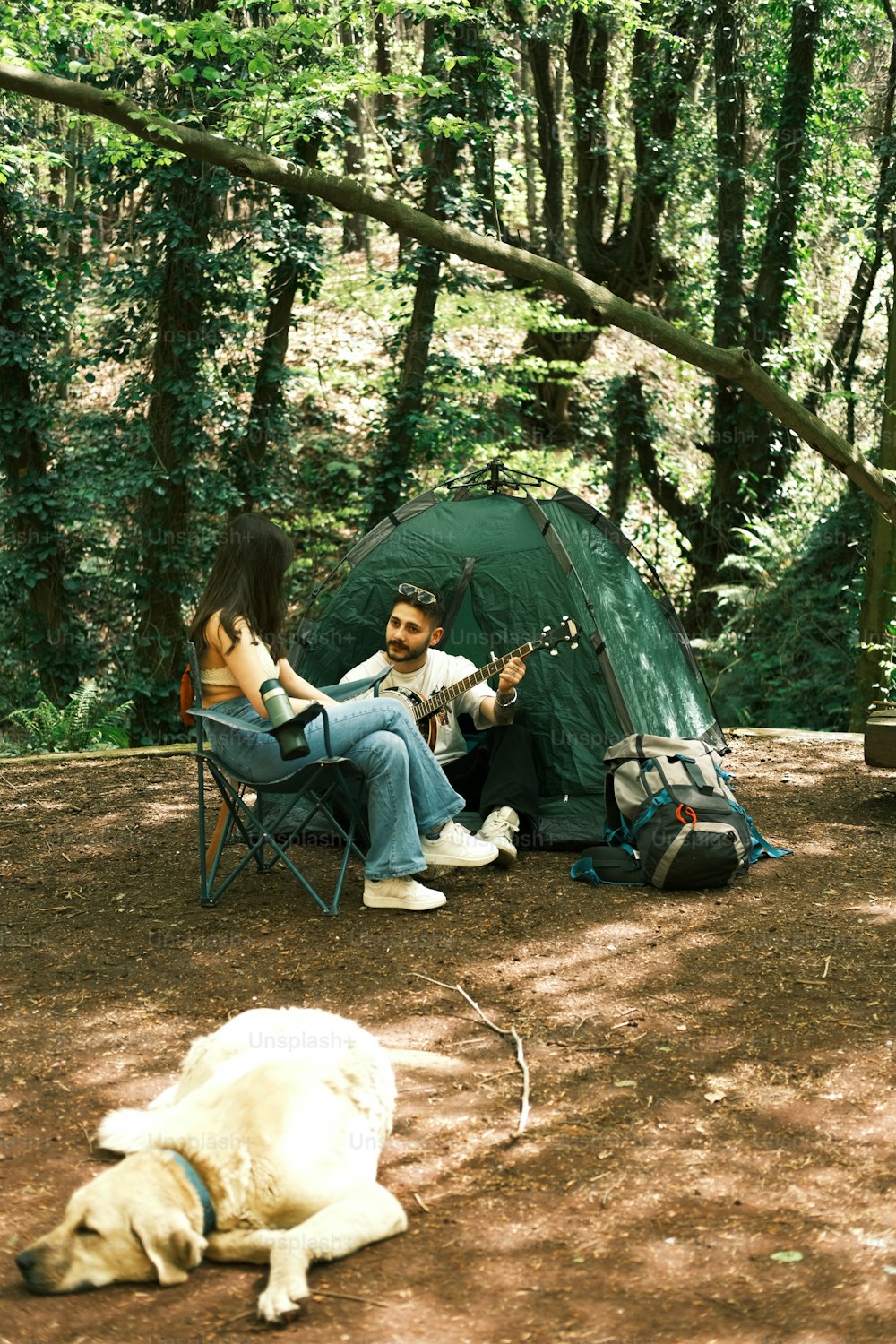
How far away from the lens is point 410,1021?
3533mm

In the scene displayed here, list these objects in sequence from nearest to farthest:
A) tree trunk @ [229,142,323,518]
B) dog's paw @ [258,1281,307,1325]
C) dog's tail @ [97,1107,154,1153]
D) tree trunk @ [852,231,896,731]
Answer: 1. dog's paw @ [258,1281,307,1325]
2. dog's tail @ [97,1107,154,1153]
3. tree trunk @ [852,231,896,731]
4. tree trunk @ [229,142,323,518]

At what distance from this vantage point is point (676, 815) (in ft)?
15.6

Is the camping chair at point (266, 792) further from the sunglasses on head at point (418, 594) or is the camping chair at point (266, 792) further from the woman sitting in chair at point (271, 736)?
the sunglasses on head at point (418, 594)

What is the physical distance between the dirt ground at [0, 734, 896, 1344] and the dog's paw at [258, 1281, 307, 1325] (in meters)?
0.03

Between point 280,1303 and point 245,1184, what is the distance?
23cm

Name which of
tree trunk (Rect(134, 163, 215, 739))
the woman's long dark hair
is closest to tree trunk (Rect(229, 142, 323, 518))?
tree trunk (Rect(134, 163, 215, 739))

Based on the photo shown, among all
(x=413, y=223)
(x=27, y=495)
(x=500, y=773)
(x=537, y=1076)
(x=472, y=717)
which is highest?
(x=413, y=223)

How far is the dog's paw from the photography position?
215 centimetres

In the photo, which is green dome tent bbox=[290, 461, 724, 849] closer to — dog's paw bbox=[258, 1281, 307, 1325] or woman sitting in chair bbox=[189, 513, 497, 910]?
woman sitting in chair bbox=[189, 513, 497, 910]

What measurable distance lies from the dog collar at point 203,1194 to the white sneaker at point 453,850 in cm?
257

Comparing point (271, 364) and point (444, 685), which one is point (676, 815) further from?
point (271, 364)

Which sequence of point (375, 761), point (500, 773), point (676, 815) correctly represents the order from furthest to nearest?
point (500, 773) < point (676, 815) < point (375, 761)

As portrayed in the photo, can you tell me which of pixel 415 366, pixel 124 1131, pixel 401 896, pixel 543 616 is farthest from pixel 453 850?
pixel 415 366

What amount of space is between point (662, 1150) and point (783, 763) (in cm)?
482
